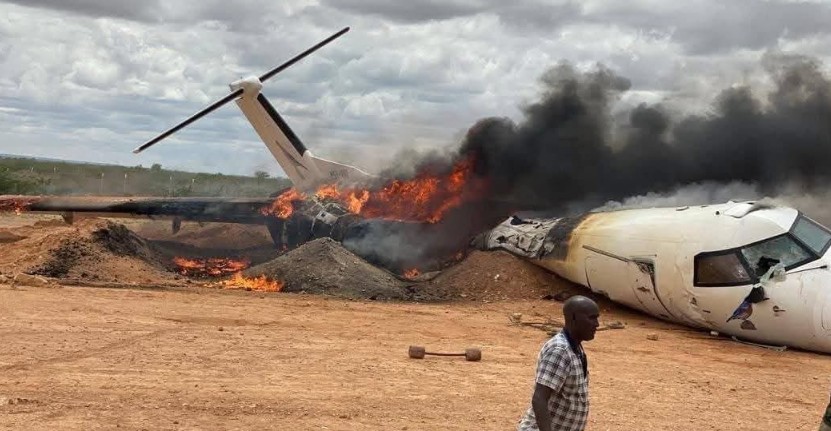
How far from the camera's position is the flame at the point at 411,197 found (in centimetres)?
2417

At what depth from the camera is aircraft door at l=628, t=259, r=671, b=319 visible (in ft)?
48.3

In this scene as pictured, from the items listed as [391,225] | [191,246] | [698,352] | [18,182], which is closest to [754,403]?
[698,352]

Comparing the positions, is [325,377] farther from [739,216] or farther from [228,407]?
[739,216]

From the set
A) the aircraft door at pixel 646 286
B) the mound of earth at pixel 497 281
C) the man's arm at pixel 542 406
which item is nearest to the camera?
the man's arm at pixel 542 406

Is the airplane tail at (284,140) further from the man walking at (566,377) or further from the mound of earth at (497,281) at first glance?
the man walking at (566,377)

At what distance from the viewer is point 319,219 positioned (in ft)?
79.2

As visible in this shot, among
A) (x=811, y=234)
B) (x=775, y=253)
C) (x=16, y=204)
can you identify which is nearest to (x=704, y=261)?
(x=775, y=253)

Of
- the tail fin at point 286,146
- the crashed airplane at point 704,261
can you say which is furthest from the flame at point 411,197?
the crashed airplane at point 704,261

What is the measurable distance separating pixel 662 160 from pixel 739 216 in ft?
37.0

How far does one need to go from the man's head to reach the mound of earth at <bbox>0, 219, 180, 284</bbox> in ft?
51.8

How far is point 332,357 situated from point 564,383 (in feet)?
21.1

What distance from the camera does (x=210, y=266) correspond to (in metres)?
24.0

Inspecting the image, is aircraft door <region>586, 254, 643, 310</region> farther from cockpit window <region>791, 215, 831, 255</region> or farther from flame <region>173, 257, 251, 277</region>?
flame <region>173, 257, 251, 277</region>

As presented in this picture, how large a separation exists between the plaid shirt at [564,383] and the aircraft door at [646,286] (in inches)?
397
